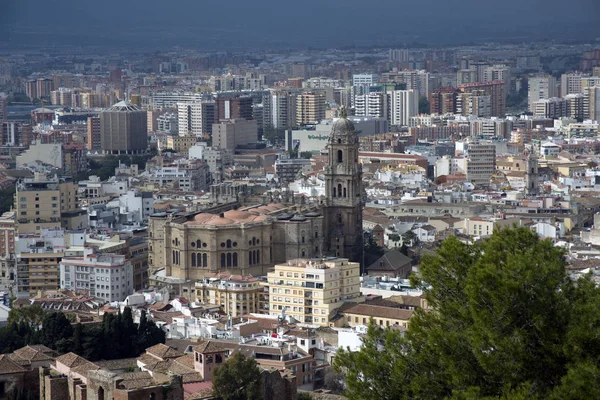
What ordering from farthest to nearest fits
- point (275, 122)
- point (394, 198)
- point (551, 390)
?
point (275, 122), point (394, 198), point (551, 390)

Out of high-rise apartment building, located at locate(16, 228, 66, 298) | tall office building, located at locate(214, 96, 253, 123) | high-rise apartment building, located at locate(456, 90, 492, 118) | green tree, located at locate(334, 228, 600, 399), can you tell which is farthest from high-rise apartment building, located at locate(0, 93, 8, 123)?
green tree, located at locate(334, 228, 600, 399)

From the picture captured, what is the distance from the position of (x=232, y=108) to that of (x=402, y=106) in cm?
985

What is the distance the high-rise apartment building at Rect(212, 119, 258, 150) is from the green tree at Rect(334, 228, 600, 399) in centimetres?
5394

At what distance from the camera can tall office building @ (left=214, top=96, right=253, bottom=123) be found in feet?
252

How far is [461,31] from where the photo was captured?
586 ft

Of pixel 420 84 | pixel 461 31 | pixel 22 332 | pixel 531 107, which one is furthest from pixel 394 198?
pixel 461 31

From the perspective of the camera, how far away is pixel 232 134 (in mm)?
68875

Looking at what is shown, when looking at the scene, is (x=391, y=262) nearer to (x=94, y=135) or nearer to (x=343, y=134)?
(x=343, y=134)

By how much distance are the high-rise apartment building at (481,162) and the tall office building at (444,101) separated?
89.5ft

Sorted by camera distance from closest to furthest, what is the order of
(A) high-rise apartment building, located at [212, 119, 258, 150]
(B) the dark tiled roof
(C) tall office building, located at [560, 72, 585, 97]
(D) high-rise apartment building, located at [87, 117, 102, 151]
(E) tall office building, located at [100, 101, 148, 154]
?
(B) the dark tiled roof < (A) high-rise apartment building, located at [212, 119, 258, 150] < (E) tall office building, located at [100, 101, 148, 154] < (D) high-rise apartment building, located at [87, 117, 102, 151] < (C) tall office building, located at [560, 72, 585, 97]

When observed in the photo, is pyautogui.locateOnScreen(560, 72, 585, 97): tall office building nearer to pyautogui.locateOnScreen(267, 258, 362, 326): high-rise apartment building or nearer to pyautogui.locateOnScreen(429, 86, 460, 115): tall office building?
pyautogui.locateOnScreen(429, 86, 460, 115): tall office building

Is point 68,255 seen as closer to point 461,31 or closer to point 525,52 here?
point 525,52

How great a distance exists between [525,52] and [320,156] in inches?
3019

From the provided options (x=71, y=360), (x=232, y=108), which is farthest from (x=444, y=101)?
(x=71, y=360)
